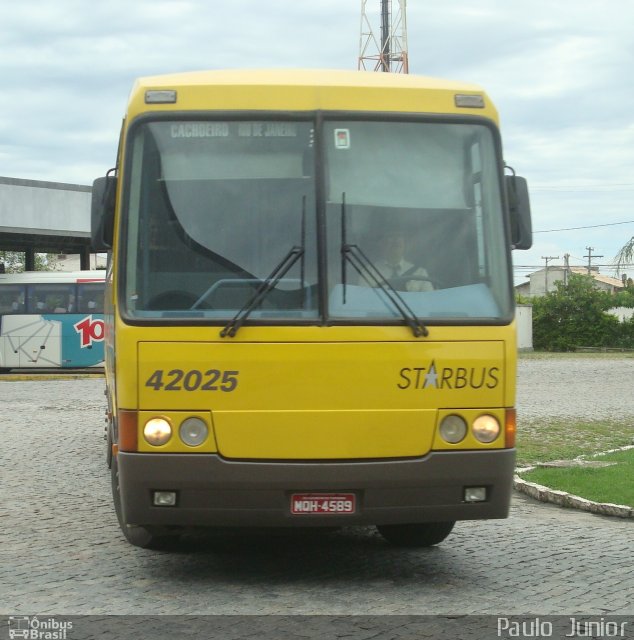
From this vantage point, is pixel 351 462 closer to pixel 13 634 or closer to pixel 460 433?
pixel 460 433

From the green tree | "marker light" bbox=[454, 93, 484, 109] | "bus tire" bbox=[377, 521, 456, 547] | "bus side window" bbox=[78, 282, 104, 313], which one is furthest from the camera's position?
the green tree

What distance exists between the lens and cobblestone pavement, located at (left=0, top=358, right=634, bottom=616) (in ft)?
21.9

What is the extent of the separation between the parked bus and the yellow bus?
28.9 meters

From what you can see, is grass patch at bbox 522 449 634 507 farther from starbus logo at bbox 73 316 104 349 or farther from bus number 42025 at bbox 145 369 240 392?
starbus logo at bbox 73 316 104 349

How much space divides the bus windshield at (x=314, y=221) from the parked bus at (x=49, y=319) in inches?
1138

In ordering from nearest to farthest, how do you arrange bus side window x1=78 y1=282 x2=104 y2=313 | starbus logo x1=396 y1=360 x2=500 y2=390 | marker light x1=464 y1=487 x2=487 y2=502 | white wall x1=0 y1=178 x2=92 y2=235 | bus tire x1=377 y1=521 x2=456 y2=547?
starbus logo x1=396 y1=360 x2=500 y2=390 → marker light x1=464 y1=487 x2=487 y2=502 → bus tire x1=377 y1=521 x2=456 y2=547 → bus side window x1=78 y1=282 x2=104 y2=313 → white wall x1=0 y1=178 x2=92 y2=235

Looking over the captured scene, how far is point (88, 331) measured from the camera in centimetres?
3612

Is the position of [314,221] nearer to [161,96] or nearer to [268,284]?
[268,284]

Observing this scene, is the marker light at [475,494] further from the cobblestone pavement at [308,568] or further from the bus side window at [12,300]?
the bus side window at [12,300]

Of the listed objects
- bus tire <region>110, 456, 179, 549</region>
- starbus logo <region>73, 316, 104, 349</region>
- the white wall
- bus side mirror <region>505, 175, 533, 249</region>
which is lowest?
bus tire <region>110, 456, 179, 549</region>

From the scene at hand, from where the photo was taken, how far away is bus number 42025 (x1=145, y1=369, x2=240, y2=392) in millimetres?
6820

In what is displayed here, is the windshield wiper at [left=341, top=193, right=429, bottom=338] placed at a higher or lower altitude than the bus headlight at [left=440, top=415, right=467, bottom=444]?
higher

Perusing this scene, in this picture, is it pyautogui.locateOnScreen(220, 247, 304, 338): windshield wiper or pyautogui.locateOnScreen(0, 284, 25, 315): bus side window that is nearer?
pyautogui.locateOnScreen(220, 247, 304, 338): windshield wiper

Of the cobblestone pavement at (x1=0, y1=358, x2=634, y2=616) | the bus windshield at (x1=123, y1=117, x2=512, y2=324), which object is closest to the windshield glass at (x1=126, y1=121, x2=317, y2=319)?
the bus windshield at (x1=123, y1=117, x2=512, y2=324)
